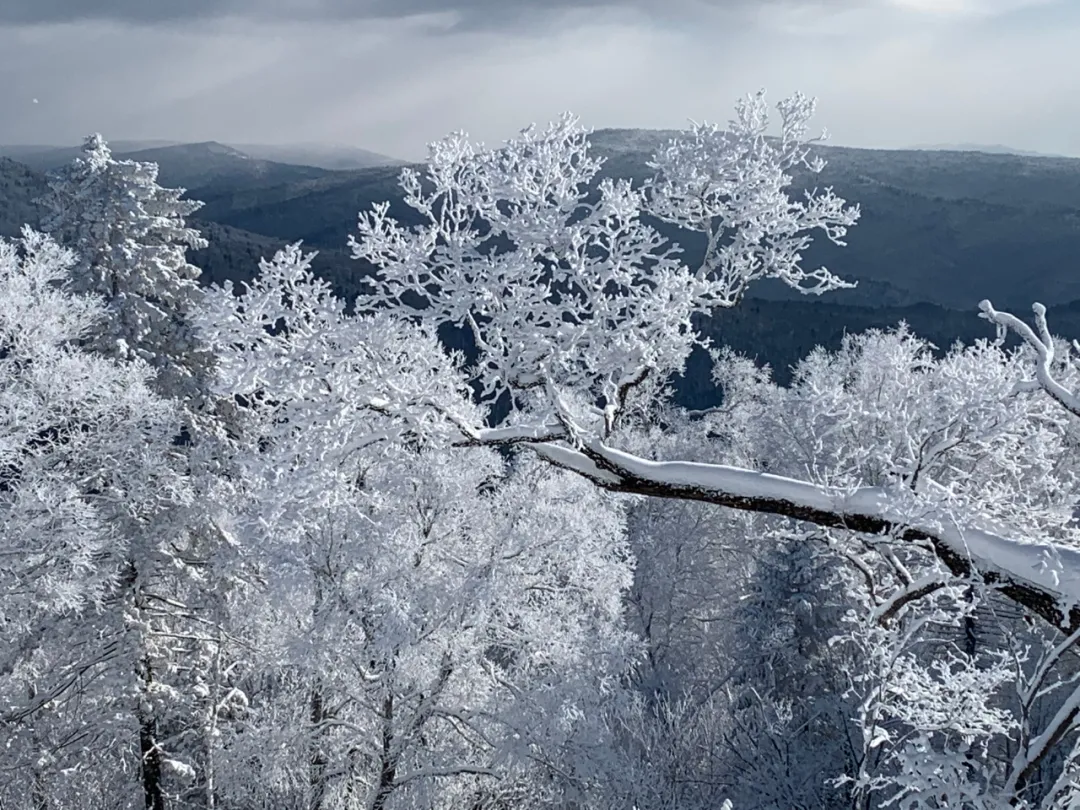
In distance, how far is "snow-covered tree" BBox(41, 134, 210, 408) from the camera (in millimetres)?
13727

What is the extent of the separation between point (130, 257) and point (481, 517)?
746 centimetres

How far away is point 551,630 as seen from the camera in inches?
539

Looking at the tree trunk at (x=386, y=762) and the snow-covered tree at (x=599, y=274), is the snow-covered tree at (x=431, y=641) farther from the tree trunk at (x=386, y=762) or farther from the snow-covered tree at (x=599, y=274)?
the snow-covered tree at (x=599, y=274)

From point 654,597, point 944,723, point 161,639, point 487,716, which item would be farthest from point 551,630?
point 654,597

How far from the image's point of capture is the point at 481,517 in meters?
14.2

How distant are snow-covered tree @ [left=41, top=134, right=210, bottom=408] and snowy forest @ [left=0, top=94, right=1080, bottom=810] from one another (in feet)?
0.20

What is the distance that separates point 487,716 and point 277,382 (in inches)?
339

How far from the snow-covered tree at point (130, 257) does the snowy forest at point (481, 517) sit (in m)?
0.06

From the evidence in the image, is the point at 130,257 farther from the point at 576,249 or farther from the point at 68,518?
the point at 576,249

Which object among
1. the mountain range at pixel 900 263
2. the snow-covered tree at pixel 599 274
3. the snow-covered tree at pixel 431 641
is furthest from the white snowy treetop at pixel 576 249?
the mountain range at pixel 900 263

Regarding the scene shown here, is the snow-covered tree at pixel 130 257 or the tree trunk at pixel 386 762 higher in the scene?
the snow-covered tree at pixel 130 257

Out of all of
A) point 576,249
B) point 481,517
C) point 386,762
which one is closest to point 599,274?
point 576,249

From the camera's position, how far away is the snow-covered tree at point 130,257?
45.0 ft

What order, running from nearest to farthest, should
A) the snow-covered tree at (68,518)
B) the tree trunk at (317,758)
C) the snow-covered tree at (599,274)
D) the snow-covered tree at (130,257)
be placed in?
the snow-covered tree at (599,274)
the snow-covered tree at (68,518)
the tree trunk at (317,758)
the snow-covered tree at (130,257)
